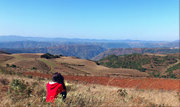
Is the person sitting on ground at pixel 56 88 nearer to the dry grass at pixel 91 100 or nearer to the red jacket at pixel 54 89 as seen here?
the red jacket at pixel 54 89

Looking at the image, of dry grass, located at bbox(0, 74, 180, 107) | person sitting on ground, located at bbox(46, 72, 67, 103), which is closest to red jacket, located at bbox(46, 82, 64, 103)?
person sitting on ground, located at bbox(46, 72, 67, 103)

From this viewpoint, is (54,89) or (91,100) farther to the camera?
(54,89)

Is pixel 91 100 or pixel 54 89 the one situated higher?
pixel 54 89

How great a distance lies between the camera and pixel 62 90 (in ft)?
12.2

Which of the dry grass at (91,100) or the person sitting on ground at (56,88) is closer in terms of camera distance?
the dry grass at (91,100)

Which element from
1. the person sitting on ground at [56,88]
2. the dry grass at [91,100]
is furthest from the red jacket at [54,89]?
the dry grass at [91,100]

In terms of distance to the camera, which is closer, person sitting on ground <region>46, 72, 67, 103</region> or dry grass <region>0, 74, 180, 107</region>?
dry grass <region>0, 74, 180, 107</region>

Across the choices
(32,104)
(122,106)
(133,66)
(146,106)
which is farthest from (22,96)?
(133,66)

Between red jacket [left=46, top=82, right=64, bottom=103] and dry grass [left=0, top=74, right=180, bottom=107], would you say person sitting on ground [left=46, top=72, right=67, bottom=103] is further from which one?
dry grass [left=0, top=74, right=180, bottom=107]

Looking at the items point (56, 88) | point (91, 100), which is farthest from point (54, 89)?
point (91, 100)

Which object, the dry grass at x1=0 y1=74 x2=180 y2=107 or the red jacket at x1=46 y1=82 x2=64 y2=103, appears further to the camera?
the red jacket at x1=46 y1=82 x2=64 y2=103

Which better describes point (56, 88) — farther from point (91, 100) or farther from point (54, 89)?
point (91, 100)

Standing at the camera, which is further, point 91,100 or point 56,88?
point 56,88

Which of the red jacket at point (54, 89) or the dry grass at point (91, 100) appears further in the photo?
the red jacket at point (54, 89)
